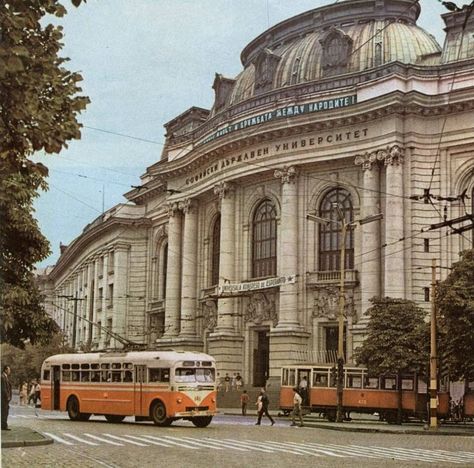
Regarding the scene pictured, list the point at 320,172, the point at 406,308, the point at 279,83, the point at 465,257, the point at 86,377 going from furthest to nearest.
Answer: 1. the point at 279,83
2. the point at 320,172
3. the point at 406,308
4. the point at 465,257
5. the point at 86,377

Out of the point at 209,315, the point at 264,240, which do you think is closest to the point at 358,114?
the point at 264,240

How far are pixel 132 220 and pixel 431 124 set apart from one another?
92.4ft

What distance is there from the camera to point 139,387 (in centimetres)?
2977

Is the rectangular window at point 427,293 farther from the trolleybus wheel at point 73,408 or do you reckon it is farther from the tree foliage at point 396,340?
the trolleybus wheel at point 73,408

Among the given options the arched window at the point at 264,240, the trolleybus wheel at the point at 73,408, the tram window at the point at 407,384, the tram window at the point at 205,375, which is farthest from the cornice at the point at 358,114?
the trolleybus wheel at the point at 73,408

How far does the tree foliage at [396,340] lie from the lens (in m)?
35.3

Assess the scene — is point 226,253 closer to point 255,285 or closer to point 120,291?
point 255,285

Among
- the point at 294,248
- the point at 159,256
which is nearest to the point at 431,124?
the point at 294,248

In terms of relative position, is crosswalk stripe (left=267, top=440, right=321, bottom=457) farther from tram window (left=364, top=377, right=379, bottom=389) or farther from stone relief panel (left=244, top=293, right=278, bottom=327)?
stone relief panel (left=244, top=293, right=278, bottom=327)

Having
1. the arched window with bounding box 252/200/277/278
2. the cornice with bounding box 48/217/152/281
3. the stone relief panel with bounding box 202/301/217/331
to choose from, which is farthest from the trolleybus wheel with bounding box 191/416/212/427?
the cornice with bounding box 48/217/152/281

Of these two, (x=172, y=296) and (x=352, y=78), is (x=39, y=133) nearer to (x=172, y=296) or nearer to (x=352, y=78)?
(x=352, y=78)

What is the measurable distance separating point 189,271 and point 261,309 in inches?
294

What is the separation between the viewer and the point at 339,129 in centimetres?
4731

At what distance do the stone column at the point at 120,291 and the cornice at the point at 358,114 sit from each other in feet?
57.3
